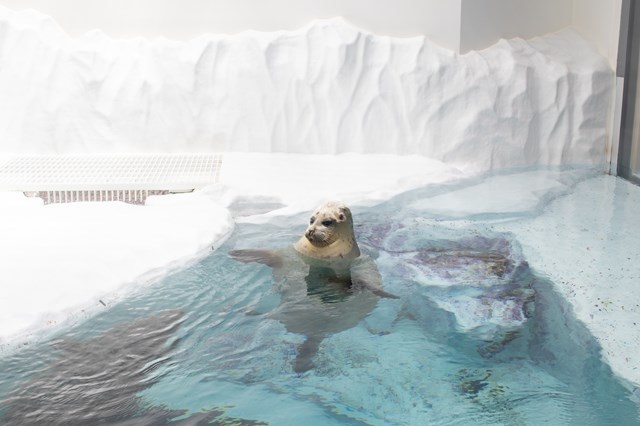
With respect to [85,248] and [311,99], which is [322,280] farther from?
[311,99]

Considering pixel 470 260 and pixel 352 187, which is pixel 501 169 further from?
pixel 470 260

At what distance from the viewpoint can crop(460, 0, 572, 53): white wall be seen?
29.4 feet

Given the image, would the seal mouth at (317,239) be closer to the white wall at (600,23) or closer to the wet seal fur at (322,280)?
the wet seal fur at (322,280)

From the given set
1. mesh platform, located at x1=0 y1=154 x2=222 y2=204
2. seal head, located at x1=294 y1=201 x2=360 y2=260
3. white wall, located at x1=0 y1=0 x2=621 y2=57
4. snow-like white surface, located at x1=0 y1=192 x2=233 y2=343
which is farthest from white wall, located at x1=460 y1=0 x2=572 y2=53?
seal head, located at x1=294 y1=201 x2=360 y2=260

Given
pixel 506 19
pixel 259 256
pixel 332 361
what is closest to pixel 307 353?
pixel 332 361

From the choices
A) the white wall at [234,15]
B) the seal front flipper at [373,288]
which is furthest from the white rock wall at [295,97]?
the seal front flipper at [373,288]

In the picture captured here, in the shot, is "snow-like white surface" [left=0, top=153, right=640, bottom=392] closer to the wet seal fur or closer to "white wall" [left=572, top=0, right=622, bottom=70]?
the wet seal fur

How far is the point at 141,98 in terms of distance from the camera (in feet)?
28.4

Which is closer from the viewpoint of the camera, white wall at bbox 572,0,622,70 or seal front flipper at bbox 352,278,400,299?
seal front flipper at bbox 352,278,400,299

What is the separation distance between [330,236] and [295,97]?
3.78 meters

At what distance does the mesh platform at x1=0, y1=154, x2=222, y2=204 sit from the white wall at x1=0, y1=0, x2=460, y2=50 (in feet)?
5.01

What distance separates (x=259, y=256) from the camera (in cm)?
536

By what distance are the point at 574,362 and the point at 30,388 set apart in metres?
2.59

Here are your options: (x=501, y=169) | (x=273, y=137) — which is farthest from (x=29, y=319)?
(x=501, y=169)
